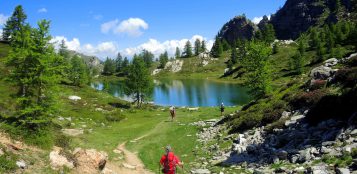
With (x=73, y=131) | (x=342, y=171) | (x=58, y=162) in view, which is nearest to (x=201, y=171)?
(x=58, y=162)

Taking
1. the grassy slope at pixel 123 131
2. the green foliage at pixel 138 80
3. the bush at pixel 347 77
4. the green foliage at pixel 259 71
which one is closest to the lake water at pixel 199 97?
the green foliage at pixel 138 80

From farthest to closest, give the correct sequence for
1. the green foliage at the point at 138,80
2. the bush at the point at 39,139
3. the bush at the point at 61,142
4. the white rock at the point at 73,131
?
the green foliage at the point at 138,80
the white rock at the point at 73,131
the bush at the point at 61,142
the bush at the point at 39,139

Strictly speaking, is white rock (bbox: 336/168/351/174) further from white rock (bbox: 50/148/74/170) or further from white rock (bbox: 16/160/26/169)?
white rock (bbox: 16/160/26/169)

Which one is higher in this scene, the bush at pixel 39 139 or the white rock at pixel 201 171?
the bush at pixel 39 139

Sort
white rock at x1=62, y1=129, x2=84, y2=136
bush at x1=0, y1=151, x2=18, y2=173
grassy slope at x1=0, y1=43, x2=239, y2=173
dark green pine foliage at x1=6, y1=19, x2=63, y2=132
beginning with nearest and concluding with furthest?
bush at x1=0, y1=151, x2=18, y2=173, dark green pine foliage at x1=6, y1=19, x2=63, y2=132, grassy slope at x1=0, y1=43, x2=239, y2=173, white rock at x1=62, y1=129, x2=84, y2=136

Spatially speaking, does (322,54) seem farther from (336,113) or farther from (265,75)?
(336,113)

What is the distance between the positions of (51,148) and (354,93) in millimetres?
22794

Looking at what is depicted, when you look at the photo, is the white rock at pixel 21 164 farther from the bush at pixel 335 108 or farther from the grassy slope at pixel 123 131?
the bush at pixel 335 108

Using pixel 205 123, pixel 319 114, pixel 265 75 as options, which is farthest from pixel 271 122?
pixel 265 75

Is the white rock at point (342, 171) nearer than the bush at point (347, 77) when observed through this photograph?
Yes

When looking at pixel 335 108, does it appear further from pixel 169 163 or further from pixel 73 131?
pixel 73 131

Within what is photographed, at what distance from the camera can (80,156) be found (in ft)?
82.4

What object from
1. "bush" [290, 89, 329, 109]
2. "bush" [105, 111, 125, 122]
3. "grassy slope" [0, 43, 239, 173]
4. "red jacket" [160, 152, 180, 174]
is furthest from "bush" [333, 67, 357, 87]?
"bush" [105, 111, 125, 122]

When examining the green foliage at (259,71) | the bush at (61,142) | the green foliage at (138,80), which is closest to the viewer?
the bush at (61,142)
